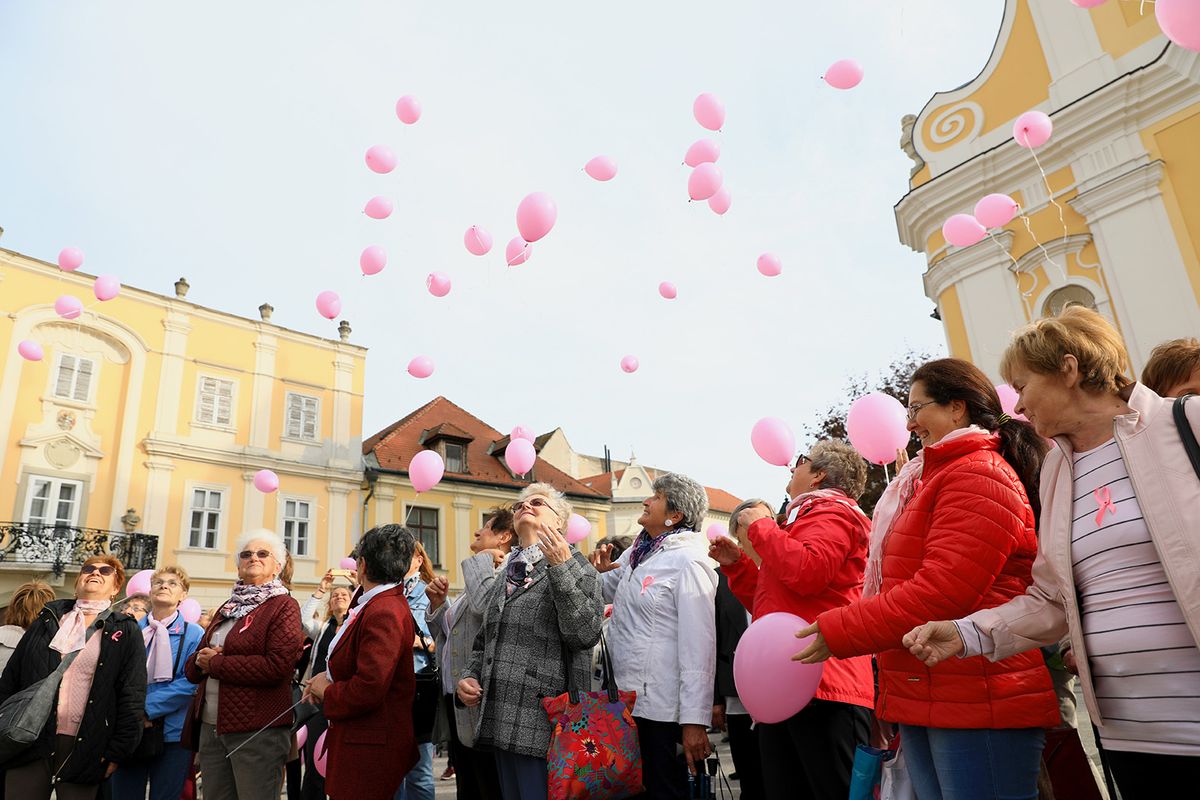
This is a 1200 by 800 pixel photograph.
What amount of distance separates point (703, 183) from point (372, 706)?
213 inches

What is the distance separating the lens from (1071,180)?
11.8 m

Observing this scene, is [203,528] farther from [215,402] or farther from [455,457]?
[455,457]

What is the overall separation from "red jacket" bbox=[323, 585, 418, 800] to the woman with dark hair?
2.17 metres

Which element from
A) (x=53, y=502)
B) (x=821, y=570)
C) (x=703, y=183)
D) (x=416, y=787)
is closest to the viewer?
(x=821, y=570)

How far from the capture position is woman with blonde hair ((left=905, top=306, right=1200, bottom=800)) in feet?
5.55

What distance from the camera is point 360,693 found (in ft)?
11.2

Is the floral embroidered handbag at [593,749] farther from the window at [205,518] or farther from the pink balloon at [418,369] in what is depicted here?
the window at [205,518]

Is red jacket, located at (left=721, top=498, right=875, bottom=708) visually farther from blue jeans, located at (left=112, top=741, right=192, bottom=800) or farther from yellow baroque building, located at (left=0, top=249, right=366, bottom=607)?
yellow baroque building, located at (left=0, top=249, right=366, bottom=607)

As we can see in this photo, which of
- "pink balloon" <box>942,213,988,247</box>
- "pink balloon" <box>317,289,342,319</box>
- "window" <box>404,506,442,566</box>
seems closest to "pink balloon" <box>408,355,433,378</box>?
"pink balloon" <box>317,289,342,319</box>

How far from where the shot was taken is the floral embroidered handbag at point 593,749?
309 cm

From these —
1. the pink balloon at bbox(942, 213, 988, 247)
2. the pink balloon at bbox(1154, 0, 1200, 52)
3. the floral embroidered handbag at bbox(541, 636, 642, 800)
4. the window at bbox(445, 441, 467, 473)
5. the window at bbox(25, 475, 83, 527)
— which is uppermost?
the window at bbox(445, 441, 467, 473)

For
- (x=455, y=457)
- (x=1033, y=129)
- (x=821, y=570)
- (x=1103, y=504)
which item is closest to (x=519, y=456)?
(x=821, y=570)

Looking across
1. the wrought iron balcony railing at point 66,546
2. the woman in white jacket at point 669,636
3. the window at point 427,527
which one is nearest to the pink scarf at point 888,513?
the woman in white jacket at point 669,636

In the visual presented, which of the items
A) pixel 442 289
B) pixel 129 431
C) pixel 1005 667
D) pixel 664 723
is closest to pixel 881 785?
pixel 1005 667
